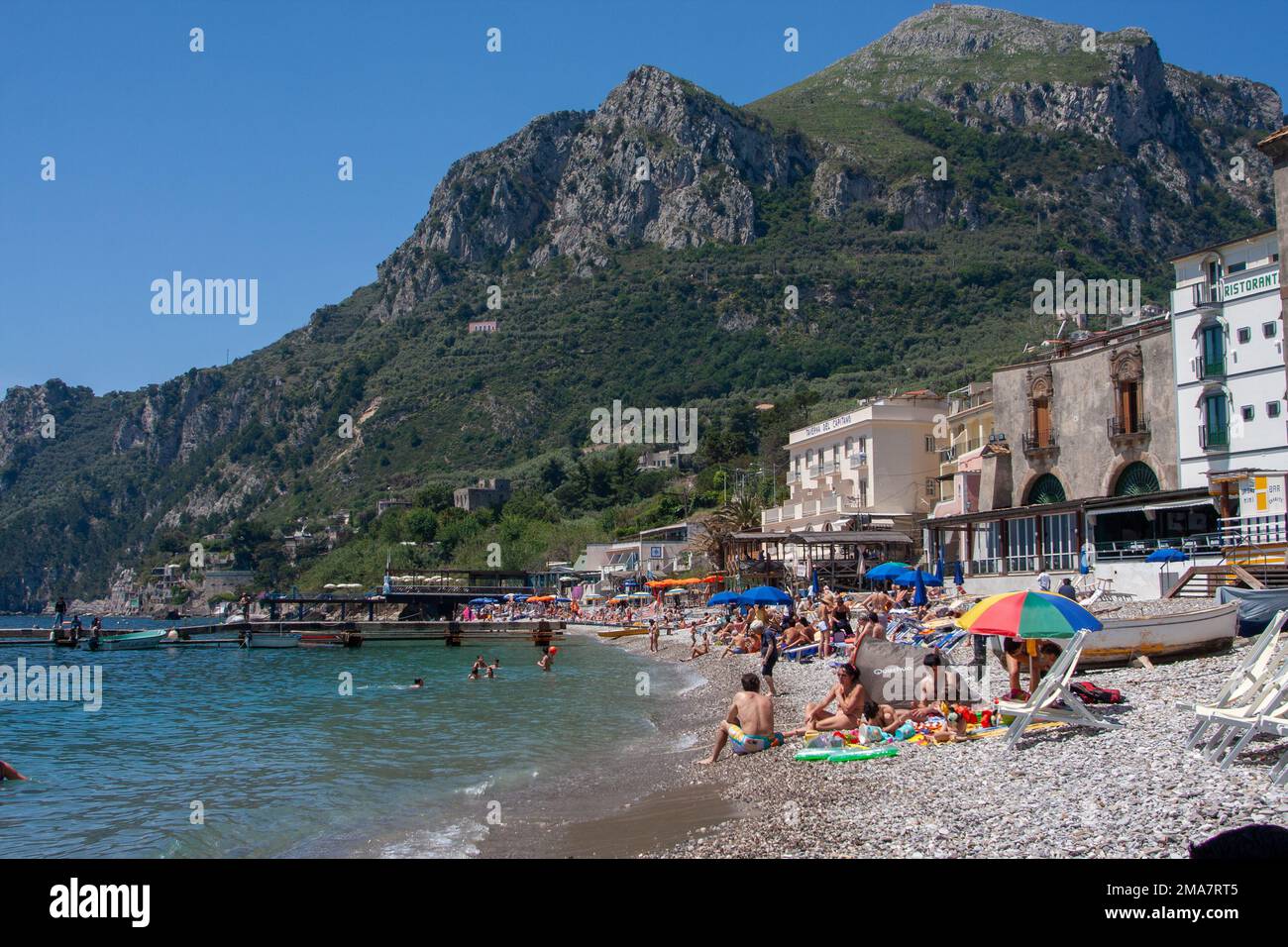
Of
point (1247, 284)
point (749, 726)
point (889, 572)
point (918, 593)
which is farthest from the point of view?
point (889, 572)

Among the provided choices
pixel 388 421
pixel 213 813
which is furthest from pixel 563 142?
pixel 213 813

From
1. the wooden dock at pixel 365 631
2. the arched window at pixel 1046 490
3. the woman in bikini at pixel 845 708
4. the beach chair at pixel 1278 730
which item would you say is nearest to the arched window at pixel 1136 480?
the arched window at pixel 1046 490

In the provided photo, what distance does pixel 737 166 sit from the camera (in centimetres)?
17588

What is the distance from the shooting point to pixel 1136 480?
33.3 meters

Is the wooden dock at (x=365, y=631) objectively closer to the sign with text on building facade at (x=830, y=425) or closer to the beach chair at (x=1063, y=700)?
the sign with text on building facade at (x=830, y=425)

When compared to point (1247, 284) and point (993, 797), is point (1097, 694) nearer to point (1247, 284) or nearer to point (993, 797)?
point (993, 797)

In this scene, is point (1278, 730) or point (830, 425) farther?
point (830, 425)

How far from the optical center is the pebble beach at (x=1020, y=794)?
22.8 feet

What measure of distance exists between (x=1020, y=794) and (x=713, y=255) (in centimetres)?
16283

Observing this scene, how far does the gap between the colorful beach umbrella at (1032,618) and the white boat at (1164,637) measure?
11.6ft

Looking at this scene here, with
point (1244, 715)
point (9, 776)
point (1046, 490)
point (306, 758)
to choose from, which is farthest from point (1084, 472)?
point (9, 776)

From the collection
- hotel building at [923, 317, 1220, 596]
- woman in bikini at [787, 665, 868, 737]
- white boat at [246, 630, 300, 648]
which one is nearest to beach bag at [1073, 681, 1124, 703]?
woman in bikini at [787, 665, 868, 737]

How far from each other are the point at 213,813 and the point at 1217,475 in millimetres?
26210
